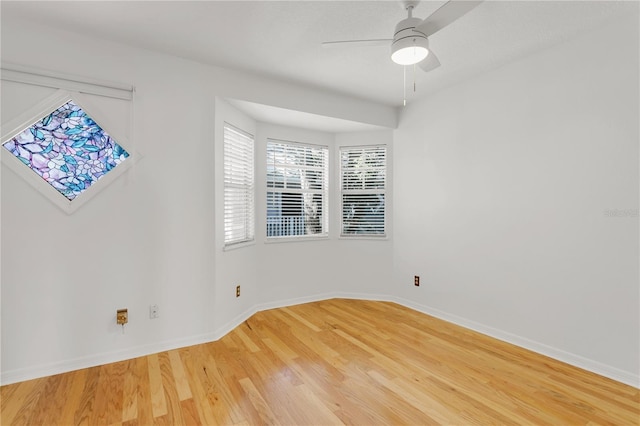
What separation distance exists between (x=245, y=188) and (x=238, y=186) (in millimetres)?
153

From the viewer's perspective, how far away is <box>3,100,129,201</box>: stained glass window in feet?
7.42

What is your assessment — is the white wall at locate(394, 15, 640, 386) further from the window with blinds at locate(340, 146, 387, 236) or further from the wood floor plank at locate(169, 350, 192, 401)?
the wood floor plank at locate(169, 350, 192, 401)

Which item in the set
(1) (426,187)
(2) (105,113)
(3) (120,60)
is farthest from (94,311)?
(1) (426,187)

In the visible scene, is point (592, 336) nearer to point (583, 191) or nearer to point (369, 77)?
point (583, 191)

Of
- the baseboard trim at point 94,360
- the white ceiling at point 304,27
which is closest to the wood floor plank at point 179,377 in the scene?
the baseboard trim at point 94,360

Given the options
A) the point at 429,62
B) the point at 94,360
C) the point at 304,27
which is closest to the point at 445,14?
the point at 429,62

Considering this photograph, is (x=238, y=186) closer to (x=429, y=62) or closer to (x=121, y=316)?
(x=121, y=316)

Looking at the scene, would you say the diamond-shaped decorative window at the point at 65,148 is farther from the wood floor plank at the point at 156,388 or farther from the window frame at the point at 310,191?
the window frame at the point at 310,191

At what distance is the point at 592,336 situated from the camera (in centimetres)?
237

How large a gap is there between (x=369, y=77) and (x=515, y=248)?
2153 millimetres

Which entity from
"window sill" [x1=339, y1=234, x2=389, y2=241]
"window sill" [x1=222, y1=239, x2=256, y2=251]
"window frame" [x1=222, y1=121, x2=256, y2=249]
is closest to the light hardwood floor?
"window sill" [x1=222, y1=239, x2=256, y2=251]

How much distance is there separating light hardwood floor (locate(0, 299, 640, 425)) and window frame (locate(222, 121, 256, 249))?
1.02m

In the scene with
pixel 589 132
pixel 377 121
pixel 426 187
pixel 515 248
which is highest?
pixel 377 121

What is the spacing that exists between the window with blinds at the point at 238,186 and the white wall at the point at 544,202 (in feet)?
6.81
